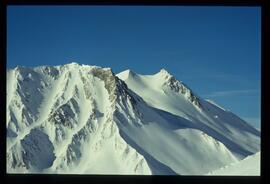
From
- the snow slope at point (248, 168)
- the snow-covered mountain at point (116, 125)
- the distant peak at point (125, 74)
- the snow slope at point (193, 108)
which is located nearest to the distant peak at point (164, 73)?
the snow slope at point (193, 108)

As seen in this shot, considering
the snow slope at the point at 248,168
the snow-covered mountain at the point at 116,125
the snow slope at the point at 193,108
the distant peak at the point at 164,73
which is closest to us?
the snow slope at the point at 248,168

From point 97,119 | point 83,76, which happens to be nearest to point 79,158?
point 97,119

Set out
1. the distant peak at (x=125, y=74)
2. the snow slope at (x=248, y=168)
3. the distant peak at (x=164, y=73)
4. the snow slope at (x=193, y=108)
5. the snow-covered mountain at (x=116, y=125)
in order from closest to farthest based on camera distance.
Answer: the snow slope at (x=248, y=168), the snow-covered mountain at (x=116, y=125), the snow slope at (x=193, y=108), the distant peak at (x=125, y=74), the distant peak at (x=164, y=73)

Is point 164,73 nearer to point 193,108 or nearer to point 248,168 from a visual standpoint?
point 193,108

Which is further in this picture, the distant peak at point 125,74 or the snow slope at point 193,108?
the distant peak at point 125,74

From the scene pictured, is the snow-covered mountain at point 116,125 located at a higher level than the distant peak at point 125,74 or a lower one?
lower

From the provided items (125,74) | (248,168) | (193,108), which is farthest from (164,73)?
(248,168)

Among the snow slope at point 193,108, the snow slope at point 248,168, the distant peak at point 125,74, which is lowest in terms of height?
the snow slope at point 248,168

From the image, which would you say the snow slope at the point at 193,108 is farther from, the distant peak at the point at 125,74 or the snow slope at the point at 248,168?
the snow slope at the point at 248,168
